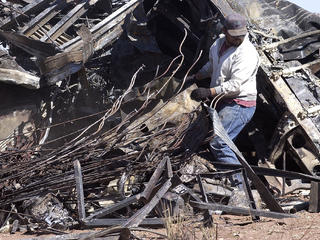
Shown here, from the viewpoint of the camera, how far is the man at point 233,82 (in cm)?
627

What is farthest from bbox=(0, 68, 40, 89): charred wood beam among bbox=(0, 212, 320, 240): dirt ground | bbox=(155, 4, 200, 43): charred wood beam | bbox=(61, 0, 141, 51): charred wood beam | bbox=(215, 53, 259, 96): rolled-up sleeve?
bbox=(0, 212, 320, 240): dirt ground

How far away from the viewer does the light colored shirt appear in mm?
6289

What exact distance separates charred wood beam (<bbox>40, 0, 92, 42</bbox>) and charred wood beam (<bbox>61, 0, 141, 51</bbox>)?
332 mm

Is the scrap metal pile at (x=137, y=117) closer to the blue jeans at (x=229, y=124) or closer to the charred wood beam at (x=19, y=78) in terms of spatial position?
the charred wood beam at (x=19, y=78)

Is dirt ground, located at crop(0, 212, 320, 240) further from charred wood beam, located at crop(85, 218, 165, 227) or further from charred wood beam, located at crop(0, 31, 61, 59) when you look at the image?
charred wood beam, located at crop(0, 31, 61, 59)

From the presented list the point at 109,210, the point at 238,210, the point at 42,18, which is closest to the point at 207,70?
the point at 238,210

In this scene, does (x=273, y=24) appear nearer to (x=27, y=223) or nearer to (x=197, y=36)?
(x=197, y=36)

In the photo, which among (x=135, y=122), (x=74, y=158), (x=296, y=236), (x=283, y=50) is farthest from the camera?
(x=283, y=50)

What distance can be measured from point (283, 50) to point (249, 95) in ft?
4.68

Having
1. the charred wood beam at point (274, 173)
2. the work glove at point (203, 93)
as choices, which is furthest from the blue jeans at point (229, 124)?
the work glove at point (203, 93)

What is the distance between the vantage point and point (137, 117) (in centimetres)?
716

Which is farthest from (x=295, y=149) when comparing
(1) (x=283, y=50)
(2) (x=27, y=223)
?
(2) (x=27, y=223)

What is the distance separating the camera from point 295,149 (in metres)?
6.63

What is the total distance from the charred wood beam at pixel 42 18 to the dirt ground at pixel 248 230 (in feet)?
14.5
